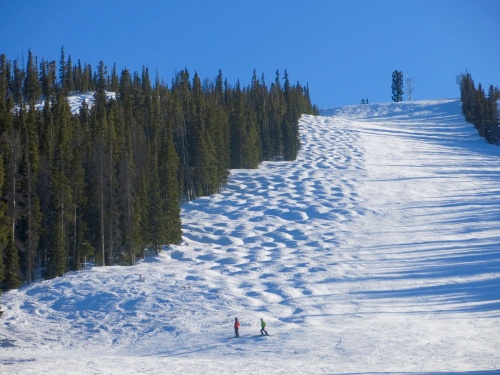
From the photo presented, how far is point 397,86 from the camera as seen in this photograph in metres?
194

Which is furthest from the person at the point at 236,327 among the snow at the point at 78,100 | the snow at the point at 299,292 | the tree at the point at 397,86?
the tree at the point at 397,86

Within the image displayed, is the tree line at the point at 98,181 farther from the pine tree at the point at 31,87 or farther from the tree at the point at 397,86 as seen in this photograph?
the tree at the point at 397,86

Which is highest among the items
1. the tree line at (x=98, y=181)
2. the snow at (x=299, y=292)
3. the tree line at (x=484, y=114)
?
the tree line at (x=484, y=114)

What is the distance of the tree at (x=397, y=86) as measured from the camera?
7640 inches

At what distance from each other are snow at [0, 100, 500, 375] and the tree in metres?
128

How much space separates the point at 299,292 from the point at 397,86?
168910 millimetres

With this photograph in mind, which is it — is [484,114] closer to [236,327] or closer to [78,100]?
[78,100]

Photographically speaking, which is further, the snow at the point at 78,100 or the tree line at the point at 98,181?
the snow at the point at 78,100

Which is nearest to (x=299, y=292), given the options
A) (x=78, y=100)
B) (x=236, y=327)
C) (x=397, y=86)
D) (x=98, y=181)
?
(x=236, y=327)

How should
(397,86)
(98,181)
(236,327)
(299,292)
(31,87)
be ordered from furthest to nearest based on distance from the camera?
(397,86)
(31,87)
(98,181)
(299,292)
(236,327)

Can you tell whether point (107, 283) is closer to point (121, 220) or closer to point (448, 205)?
point (121, 220)

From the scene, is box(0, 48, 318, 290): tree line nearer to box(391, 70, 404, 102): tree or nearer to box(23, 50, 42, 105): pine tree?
box(23, 50, 42, 105): pine tree

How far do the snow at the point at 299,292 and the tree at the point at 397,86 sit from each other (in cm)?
12840

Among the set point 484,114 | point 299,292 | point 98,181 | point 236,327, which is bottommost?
point 299,292
